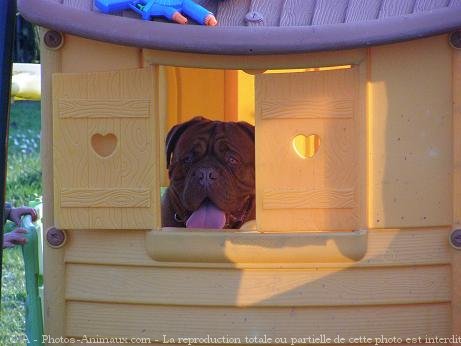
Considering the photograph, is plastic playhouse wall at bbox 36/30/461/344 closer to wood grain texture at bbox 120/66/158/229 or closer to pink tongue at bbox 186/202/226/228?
wood grain texture at bbox 120/66/158/229

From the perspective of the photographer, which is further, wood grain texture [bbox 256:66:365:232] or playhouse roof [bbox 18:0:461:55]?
wood grain texture [bbox 256:66:365:232]

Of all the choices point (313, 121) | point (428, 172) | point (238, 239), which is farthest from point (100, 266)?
point (428, 172)

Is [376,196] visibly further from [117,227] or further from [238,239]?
[117,227]

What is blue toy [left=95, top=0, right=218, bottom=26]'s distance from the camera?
3.26 meters

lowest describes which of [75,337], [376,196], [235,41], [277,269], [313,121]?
[75,337]

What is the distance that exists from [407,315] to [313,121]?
0.75 m

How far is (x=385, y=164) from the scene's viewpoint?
3373 millimetres

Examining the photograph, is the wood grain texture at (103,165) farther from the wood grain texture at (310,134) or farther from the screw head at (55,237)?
the wood grain texture at (310,134)

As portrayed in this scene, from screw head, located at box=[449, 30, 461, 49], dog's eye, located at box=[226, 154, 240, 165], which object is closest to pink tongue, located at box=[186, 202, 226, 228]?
dog's eye, located at box=[226, 154, 240, 165]

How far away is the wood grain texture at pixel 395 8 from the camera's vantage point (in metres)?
3.26

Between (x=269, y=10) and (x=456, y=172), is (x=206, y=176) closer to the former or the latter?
(x=269, y=10)

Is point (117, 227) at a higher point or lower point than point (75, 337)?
higher

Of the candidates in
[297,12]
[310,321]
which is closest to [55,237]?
[310,321]

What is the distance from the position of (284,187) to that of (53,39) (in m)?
0.96
